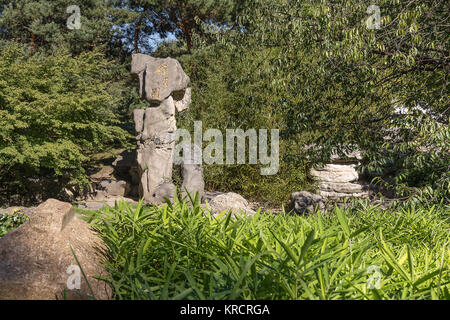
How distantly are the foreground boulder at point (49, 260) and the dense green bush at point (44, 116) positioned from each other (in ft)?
15.6

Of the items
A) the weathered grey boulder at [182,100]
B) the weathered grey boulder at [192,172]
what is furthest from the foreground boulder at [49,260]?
the weathered grey boulder at [182,100]

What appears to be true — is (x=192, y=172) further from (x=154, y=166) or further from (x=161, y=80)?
(x=161, y=80)

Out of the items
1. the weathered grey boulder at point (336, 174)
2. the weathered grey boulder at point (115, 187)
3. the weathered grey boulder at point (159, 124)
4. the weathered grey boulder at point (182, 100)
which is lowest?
the weathered grey boulder at point (115, 187)

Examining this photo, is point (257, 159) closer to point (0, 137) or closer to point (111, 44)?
point (0, 137)

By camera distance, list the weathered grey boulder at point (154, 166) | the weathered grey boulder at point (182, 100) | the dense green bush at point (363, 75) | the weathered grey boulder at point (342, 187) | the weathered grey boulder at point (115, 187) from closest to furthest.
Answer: the dense green bush at point (363, 75)
the weathered grey boulder at point (154, 166)
the weathered grey boulder at point (182, 100)
the weathered grey boulder at point (342, 187)
the weathered grey boulder at point (115, 187)

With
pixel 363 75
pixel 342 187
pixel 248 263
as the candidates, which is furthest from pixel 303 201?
pixel 248 263

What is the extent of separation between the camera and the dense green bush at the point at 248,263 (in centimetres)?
115

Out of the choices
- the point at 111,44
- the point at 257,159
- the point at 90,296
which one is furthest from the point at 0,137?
the point at 111,44

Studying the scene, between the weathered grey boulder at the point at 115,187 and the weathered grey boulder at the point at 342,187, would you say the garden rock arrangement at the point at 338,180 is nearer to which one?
the weathered grey boulder at the point at 342,187

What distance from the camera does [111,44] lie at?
1216 centimetres

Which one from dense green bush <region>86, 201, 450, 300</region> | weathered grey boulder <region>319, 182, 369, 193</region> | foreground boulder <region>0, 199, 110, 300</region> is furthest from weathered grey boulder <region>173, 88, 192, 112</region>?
foreground boulder <region>0, 199, 110, 300</region>

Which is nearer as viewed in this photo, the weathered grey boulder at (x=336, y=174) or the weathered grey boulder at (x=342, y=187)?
the weathered grey boulder at (x=342, y=187)

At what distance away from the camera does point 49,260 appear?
1.31 m
